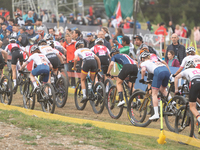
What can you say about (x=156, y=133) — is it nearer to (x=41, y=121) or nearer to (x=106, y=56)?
(x=41, y=121)

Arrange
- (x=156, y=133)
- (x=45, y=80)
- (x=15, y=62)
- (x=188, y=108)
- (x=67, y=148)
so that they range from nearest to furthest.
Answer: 1. (x=67, y=148)
2. (x=188, y=108)
3. (x=156, y=133)
4. (x=45, y=80)
5. (x=15, y=62)

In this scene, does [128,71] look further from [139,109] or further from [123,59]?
[139,109]

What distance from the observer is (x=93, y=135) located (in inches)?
287

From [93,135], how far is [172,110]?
198 cm

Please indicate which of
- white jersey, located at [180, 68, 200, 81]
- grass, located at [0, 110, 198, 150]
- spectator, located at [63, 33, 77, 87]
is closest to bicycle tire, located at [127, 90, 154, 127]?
grass, located at [0, 110, 198, 150]

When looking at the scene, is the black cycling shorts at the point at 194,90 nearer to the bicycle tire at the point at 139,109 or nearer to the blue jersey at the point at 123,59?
the bicycle tire at the point at 139,109

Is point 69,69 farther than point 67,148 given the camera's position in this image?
Yes

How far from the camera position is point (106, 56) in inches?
471

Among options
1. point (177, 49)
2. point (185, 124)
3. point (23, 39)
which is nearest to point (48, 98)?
point (185, 124)

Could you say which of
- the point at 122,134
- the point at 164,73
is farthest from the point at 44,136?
the point at 164,73

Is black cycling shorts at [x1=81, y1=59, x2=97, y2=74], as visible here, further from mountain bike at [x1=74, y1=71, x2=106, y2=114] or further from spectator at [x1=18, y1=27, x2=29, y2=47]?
spectator at [x1=18, y1=27, x2=29, y2=47]

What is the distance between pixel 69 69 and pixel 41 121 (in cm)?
704

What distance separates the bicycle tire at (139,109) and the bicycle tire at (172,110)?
1.23 feet

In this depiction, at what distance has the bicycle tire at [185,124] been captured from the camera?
24.3ft
